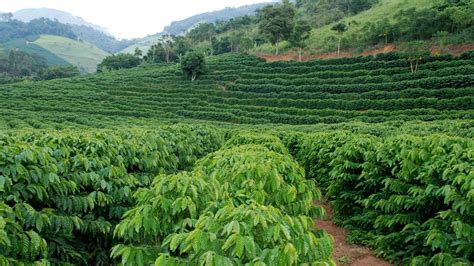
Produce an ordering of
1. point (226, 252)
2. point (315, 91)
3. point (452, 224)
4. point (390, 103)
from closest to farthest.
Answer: point (226, 252) < point (452, 224) < point (390, 103) < point (315, 91)

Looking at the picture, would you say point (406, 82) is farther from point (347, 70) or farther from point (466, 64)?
point (347, 70)

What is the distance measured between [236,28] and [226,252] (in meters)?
109

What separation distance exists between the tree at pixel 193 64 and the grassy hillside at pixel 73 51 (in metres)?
110

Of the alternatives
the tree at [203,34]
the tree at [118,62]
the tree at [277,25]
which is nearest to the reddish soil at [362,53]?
the tree at [277,25]

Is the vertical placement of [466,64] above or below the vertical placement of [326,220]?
above

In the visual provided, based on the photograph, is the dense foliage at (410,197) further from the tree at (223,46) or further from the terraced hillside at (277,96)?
the tree at (223,46)

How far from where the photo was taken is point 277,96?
4203 centimetres

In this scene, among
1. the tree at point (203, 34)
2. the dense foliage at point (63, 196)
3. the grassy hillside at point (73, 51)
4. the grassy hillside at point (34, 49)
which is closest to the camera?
the dense foliage at point (63, 196)

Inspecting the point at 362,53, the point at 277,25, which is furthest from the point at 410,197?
the point at 277,25

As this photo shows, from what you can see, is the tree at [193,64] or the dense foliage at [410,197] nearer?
the dense foliage at [410,197]

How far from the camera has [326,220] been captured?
8.55m

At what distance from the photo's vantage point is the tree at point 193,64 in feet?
167

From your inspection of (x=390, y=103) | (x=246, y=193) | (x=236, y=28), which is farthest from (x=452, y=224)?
(x=236, y=28)

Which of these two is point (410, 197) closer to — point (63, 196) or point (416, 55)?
point (63, 196)
